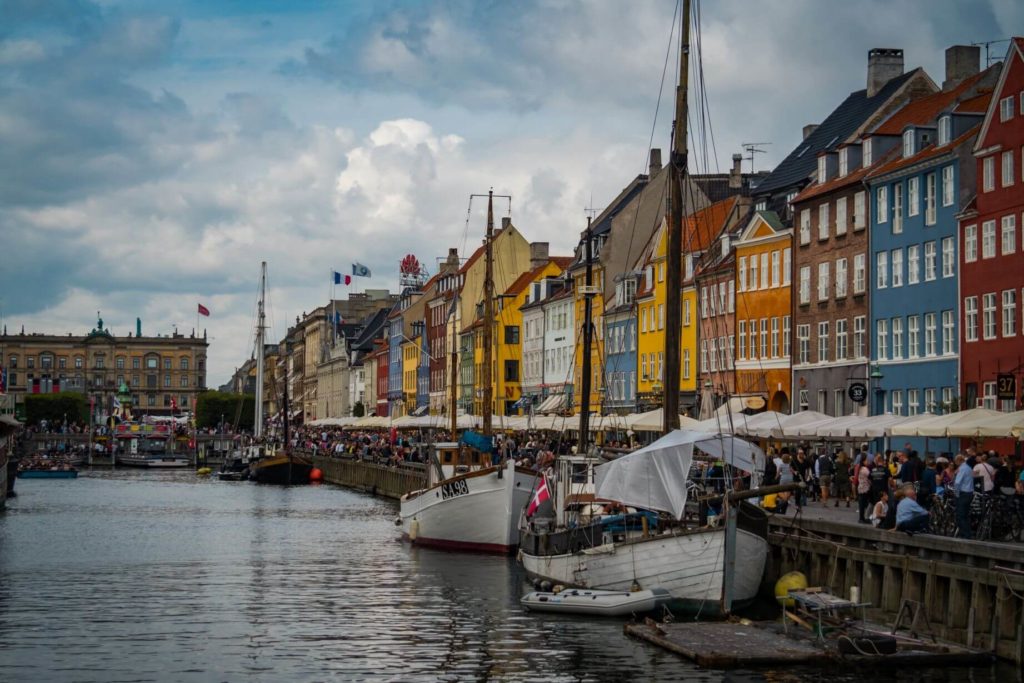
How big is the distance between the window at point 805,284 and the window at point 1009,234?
1734 cm

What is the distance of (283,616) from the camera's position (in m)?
39.8

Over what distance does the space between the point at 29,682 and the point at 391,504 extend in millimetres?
61930

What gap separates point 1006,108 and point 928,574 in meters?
32.7

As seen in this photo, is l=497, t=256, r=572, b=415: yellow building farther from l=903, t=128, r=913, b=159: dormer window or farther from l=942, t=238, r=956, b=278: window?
l=942, t=238, r=956, b=278: window

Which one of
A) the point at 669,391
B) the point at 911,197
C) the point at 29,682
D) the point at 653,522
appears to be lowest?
the point at 29,682

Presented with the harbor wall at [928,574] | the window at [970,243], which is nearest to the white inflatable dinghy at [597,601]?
the harbor wall at [928,574]

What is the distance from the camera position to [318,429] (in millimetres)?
186125

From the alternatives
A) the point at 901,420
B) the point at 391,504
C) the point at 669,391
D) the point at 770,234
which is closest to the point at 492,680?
the point at 669,391

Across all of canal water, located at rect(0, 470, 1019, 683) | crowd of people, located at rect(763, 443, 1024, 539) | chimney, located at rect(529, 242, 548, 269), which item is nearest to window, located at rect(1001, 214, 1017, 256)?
crowd of people, located at rect(763, 443, 1024, 539)

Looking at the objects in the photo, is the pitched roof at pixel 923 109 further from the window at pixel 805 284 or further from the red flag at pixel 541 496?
the red flag at pixel 541 496

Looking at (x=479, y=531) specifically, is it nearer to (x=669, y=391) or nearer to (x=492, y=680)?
(x=669, y=391)

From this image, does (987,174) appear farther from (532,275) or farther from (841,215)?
(532,275)

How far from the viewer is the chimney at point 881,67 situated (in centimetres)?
8112

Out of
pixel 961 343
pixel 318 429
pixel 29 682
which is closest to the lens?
pixel 29 682
